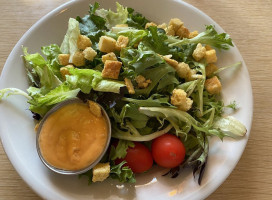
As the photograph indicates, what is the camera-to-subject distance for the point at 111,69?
6.05ft

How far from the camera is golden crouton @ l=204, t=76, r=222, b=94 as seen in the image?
199 centimetres

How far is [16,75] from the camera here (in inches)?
79.6

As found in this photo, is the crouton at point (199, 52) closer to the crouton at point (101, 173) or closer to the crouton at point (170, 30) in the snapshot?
the crouton at point (170, 30)

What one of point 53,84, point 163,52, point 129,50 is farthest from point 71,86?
point 163,52

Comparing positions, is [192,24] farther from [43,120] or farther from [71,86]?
[43,120]

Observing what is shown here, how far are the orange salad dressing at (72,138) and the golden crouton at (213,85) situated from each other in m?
0.74

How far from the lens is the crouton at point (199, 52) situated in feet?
6.65

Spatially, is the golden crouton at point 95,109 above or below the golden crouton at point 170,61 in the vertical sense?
below

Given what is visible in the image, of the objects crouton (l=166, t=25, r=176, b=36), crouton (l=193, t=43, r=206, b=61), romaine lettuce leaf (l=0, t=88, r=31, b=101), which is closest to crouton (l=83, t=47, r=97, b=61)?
romaine lettuce leaf (l=0, t=88, r=31, b=101)

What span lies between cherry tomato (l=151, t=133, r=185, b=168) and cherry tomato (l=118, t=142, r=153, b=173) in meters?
0.05

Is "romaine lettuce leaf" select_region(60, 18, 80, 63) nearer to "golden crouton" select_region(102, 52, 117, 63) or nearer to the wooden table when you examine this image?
"golden crouton" select_region(102, 52, 117, 63)

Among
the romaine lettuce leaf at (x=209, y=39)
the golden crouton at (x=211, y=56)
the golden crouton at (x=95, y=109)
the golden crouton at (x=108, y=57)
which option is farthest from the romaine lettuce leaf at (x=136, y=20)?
the golden crouton at (x=95, y=109)

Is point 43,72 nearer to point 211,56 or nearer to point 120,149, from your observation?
point 120,149

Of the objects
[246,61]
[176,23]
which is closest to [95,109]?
[176,23]
